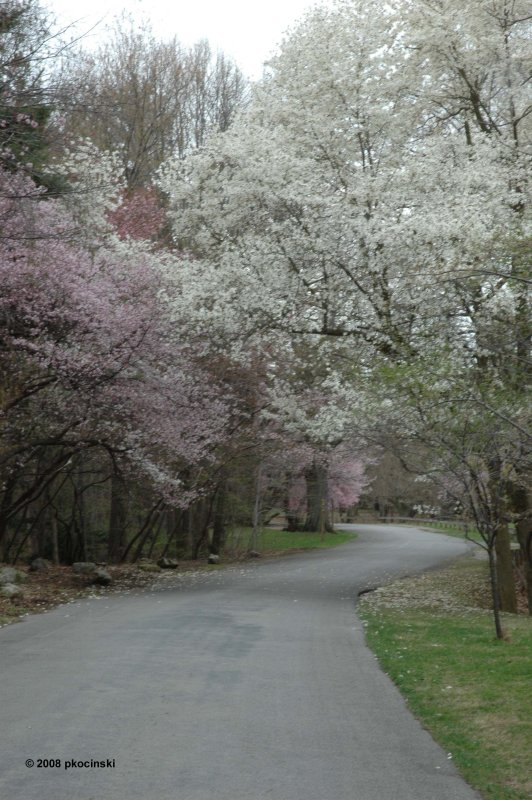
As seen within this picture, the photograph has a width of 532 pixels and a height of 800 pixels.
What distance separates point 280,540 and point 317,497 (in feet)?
8.67

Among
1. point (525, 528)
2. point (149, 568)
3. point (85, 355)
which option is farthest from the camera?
point (149, 568)

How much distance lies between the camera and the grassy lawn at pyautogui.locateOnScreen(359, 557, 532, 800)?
583cm

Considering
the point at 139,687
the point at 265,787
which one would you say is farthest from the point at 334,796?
the point at 139,687

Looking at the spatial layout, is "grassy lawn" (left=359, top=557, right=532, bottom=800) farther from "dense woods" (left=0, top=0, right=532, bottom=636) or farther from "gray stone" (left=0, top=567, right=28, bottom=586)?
"gray stone" (left=0, top=567, right=28, bottom=586)

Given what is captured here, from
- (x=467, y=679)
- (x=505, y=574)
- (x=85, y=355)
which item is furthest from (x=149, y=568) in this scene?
(x=467, y=679)

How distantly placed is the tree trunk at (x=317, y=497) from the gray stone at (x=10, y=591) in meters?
16.9

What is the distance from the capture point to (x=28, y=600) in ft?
47.2

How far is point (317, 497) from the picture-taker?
3884cm

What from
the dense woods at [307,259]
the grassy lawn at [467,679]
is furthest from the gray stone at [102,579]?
the grassy lawn at [467,679]

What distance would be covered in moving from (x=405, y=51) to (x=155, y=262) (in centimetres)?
701

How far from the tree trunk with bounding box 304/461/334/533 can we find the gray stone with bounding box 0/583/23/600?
16.9 meters

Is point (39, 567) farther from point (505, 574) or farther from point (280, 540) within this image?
point (280, 540)

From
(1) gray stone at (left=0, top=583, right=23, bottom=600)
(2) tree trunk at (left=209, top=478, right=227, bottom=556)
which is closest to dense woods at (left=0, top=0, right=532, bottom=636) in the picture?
(1) gray stone at (left=0, top=583, right=23, bottom=600)

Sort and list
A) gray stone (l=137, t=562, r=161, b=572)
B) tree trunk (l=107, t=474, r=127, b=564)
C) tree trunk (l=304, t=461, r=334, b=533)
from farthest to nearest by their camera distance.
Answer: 1. tree trunk (l=304, t=461, r=334, b=533)
2. tree trunk (l=107, t=474, r=127, b=564)
3. gray stone (l=137, t=562, r=161, b=572)
